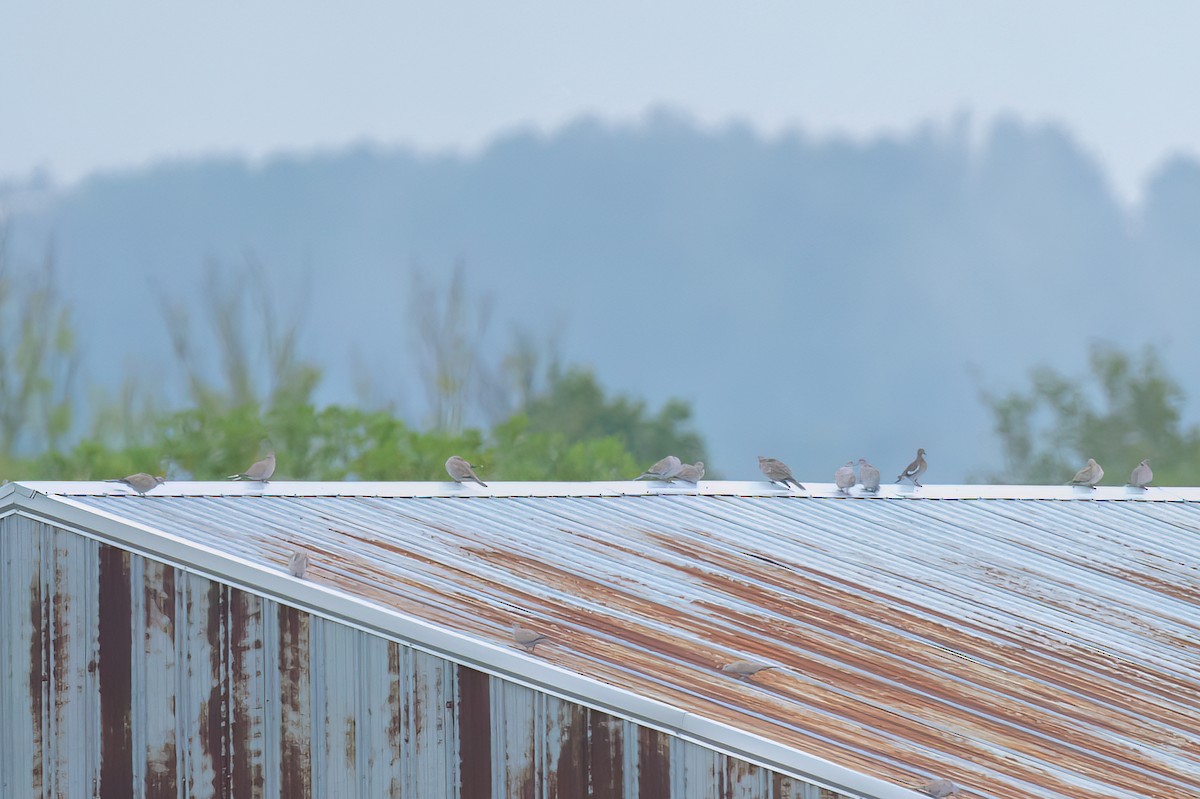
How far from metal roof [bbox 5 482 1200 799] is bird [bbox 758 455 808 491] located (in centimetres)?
21

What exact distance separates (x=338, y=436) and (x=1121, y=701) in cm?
4334

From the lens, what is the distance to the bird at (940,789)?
784 centimetres

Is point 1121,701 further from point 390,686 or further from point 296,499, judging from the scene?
point 296,499

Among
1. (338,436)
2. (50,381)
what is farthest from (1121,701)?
(50,381)

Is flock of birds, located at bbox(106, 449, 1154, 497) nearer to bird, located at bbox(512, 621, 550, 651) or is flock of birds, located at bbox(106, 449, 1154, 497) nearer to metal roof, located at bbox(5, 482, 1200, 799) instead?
metal roof, located at bbox(5, 482, 1200, 799)

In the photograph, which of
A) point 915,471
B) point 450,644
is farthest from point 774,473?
point 450,644

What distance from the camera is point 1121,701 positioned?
10328 millimetres

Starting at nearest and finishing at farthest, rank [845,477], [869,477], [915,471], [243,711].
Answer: [243,711]
[845,477]
[869,477]
[915,471]

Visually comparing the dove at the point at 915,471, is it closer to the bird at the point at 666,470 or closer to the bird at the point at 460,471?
the bird at the point at 666,470

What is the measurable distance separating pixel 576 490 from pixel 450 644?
5.64 m

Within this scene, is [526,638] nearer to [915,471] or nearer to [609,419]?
[915,471]

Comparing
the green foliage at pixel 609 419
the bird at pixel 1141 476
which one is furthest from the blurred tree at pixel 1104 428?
the bird at pixel 1141 476

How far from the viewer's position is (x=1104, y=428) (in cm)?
7312

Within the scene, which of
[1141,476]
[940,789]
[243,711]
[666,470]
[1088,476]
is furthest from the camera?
[1141,476]
